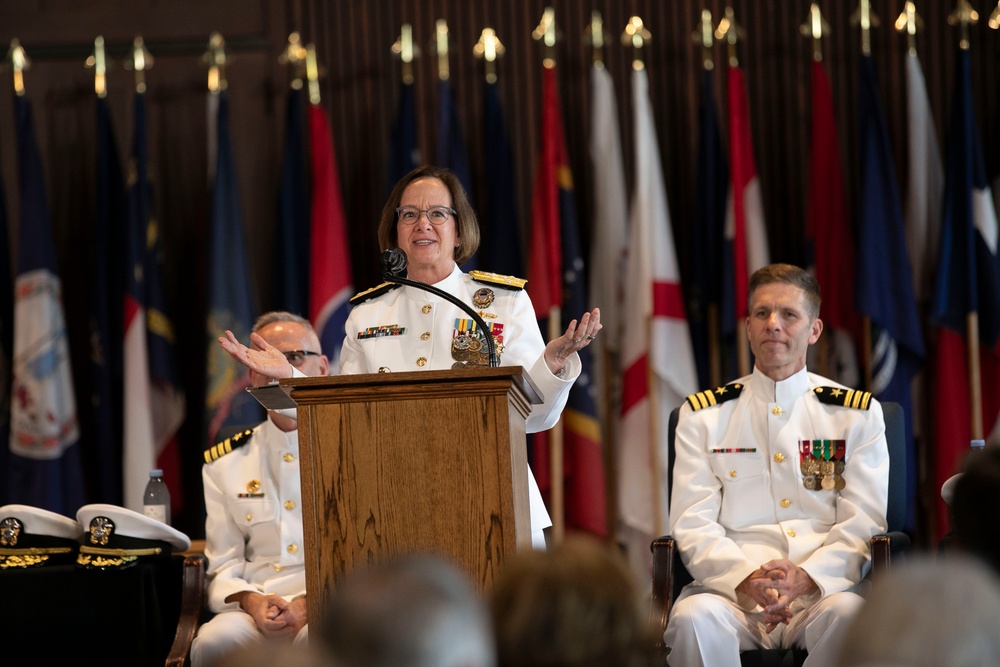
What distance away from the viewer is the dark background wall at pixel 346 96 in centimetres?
551

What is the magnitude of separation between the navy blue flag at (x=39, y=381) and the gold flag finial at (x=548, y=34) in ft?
7.54

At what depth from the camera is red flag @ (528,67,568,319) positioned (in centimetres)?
521

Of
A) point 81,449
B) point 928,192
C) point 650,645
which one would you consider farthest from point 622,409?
point 650,645

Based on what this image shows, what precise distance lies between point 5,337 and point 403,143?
1.95 m

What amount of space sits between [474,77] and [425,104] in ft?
0.84

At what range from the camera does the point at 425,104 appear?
5547 mm

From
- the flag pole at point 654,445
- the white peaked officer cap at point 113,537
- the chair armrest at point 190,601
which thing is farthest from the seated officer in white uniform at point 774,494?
the white peaked officer cap at point 113,537

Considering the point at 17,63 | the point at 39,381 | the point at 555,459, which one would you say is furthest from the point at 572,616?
the point at 17,63

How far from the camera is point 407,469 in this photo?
2426 mm

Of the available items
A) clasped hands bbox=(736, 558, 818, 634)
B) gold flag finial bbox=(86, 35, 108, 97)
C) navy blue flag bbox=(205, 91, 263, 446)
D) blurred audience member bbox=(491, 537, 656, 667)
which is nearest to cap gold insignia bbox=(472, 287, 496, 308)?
clasped hands bbox=(736, 558, 818, 634)

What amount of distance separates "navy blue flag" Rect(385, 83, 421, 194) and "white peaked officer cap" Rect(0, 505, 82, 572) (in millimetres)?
2306

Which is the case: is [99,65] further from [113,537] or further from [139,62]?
[113,537]

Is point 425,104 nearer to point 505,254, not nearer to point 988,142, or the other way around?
point 505,254

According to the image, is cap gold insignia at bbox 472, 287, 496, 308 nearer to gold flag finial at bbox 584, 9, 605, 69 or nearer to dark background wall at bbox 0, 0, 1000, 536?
dark background wall at bbox 0, 0, 1000, 536
